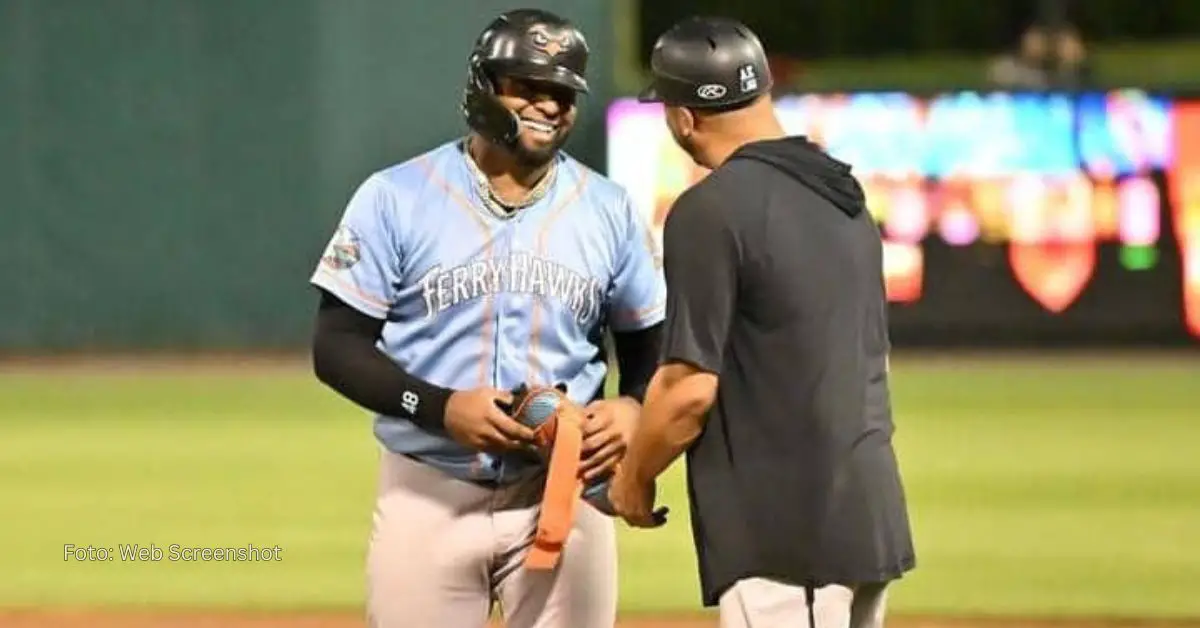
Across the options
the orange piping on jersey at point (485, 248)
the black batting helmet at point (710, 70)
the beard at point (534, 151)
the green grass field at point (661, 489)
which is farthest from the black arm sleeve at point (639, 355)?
the green grass field at point (661, 489)

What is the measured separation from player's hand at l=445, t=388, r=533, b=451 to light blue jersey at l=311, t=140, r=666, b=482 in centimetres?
13

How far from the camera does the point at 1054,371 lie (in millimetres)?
14109

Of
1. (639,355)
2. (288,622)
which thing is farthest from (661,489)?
(639,355)

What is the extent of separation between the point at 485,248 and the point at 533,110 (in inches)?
10.2

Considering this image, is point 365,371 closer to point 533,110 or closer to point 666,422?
point 533,110

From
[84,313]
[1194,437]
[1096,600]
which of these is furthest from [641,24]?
[1096,600]

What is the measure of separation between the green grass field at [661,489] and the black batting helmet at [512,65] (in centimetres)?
370

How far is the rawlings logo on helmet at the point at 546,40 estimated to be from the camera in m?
4.00

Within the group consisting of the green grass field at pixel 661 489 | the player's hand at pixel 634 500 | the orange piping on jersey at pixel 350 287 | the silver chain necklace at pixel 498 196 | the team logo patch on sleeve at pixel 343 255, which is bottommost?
the green grass field at pixel 661 489

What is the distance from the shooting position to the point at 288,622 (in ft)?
23.2

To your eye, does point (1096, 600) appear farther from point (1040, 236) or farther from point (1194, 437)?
point (1040, 236)

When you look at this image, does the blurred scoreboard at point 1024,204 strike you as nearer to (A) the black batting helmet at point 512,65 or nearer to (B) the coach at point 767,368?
(A) the black batting helmet at point 512,65

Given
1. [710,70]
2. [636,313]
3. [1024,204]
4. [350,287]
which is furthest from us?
[1024,204]

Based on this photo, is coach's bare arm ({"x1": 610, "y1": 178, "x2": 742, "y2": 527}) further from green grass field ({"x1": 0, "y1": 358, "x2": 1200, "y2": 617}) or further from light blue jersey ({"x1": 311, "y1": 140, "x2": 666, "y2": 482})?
green grass field ({"x1": 0, "y1": 358, "x2": 1200, "y2": 617})
